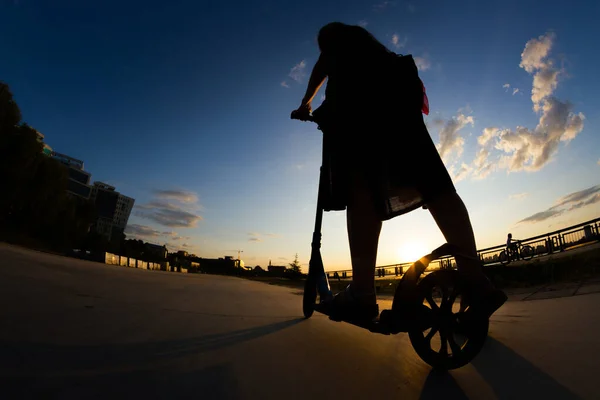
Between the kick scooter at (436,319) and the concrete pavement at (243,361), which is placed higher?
the kick scooter at (436,319)

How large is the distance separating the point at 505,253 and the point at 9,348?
1365cm

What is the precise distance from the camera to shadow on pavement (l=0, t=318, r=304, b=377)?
82 centimetres

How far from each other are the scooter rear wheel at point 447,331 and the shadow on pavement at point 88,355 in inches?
32.2

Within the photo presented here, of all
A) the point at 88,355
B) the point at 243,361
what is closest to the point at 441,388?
the point at 243,361

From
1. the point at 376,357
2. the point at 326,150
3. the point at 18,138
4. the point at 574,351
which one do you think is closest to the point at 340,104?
the point at 326,150

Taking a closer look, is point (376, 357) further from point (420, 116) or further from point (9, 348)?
point (9, 348)

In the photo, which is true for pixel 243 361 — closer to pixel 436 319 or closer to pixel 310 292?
pixel 436 319

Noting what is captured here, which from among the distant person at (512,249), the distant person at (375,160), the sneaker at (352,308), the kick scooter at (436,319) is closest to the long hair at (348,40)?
the distant person at (375,160)

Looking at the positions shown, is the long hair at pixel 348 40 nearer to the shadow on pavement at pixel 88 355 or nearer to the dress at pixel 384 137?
the dress at pixel 384 137

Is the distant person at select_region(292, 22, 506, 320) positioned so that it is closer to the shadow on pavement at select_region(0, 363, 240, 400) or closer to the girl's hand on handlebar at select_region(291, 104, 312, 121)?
the girl's hand on handlebar at select_region(291, 104, 312, 121)

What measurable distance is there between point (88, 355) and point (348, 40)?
1.84 metres

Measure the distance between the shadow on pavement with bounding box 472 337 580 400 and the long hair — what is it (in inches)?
58.4

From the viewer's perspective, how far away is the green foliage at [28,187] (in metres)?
20.9

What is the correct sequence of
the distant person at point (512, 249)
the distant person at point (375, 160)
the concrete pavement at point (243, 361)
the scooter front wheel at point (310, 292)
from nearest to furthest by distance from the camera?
the concrete pavement at point (243, 361) < the distant person at point (375, 160) < the scooter front wheel at point (310, 292) < the distant person at point (512, 249)
